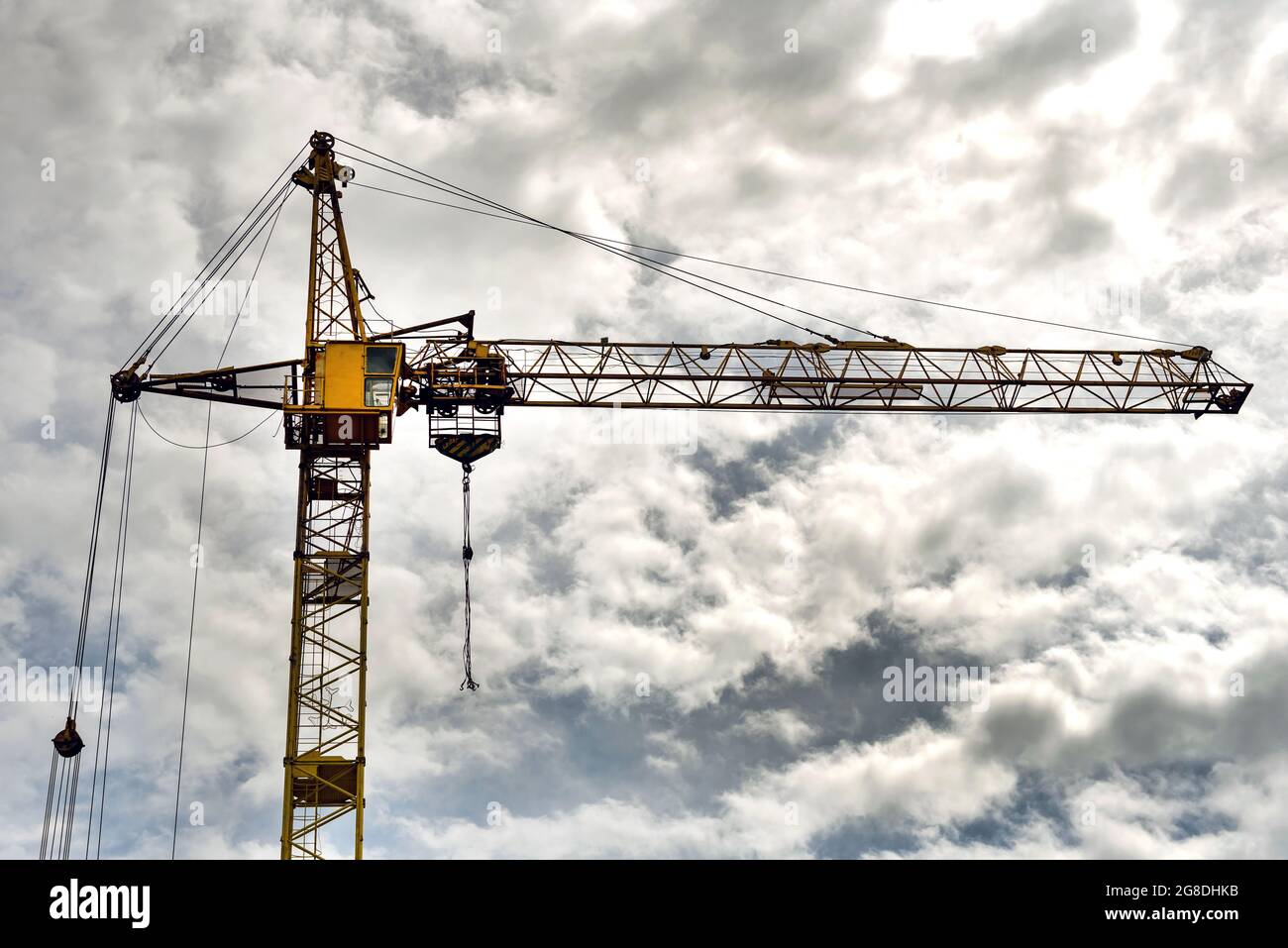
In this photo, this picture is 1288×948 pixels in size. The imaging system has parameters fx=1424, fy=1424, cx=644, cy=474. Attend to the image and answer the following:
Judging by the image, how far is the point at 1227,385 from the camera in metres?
67.8

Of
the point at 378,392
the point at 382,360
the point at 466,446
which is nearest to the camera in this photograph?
the point at 378,392

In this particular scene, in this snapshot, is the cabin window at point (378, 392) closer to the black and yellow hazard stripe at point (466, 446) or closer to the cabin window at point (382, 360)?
the cabin window at point (382, 360)

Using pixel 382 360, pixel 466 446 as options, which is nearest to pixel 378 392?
pixel 382 360

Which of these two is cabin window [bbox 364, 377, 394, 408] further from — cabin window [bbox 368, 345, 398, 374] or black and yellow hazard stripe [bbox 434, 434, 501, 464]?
black and yellow hazard stripe [bbox 434, 434, 501, 464]

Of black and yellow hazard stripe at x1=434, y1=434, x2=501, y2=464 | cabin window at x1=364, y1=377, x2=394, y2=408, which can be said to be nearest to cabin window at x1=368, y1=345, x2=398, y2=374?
cabin window at x1=364, y1=377, x2=394, y2=408

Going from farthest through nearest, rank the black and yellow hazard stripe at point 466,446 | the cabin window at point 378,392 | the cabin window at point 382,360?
the black and yellow hazard stripe at point 466,446
the cabin window at point 382,360
the cabin window at point 378,392

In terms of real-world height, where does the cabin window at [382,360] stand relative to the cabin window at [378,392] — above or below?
above

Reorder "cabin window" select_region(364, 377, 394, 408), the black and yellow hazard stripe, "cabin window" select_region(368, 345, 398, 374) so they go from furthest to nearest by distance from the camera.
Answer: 1. the black and yellow hazard stripe
2. "cabin window" select_region(368, 345, 398, 374)
3. "cabin window" select_region(364, 377, 394, 408)

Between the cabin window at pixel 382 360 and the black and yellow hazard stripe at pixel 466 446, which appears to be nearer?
the cabin window at pixel 382 360

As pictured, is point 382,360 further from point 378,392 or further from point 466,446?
point 466,446

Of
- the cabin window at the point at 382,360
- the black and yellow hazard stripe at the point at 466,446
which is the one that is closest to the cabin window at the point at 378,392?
the cabin window at the point at 382,360
